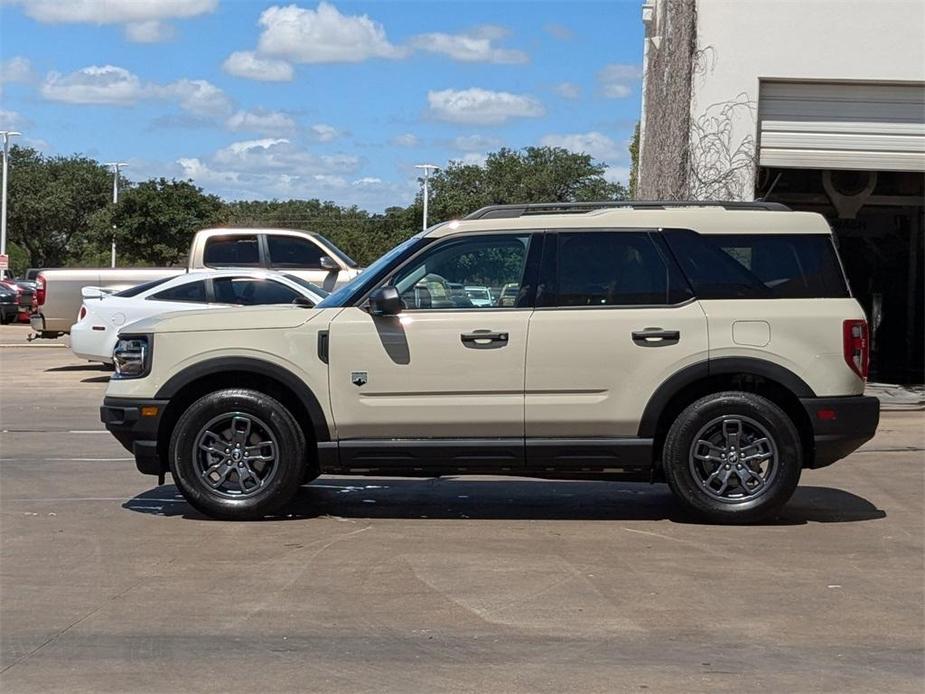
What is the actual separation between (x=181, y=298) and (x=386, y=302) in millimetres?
9919

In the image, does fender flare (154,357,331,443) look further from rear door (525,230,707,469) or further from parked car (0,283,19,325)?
parked car (0,283,19,325)

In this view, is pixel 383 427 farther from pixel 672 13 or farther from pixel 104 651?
pixel 672 13

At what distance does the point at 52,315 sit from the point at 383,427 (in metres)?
14.8

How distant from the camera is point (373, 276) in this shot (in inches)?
328

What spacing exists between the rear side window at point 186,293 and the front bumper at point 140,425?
888 centimetres

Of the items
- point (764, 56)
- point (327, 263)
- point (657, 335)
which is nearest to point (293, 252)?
point (327, 263)

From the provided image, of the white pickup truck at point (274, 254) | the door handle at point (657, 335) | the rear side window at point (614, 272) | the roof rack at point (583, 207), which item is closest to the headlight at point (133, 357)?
the roof rack at point (583, 207)

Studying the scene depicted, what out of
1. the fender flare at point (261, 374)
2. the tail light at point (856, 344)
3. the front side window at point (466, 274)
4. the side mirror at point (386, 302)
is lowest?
the fender flare at point (261, 374)

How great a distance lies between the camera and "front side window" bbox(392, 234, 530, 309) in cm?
826

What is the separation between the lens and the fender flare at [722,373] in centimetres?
809

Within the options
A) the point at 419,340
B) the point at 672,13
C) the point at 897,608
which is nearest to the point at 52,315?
the point at 672,13

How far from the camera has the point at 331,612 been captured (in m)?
6.23

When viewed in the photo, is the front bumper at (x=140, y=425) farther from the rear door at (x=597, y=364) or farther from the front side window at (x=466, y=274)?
the rear door at (x=597, y=364)

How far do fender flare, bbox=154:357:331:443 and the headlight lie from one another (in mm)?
218
